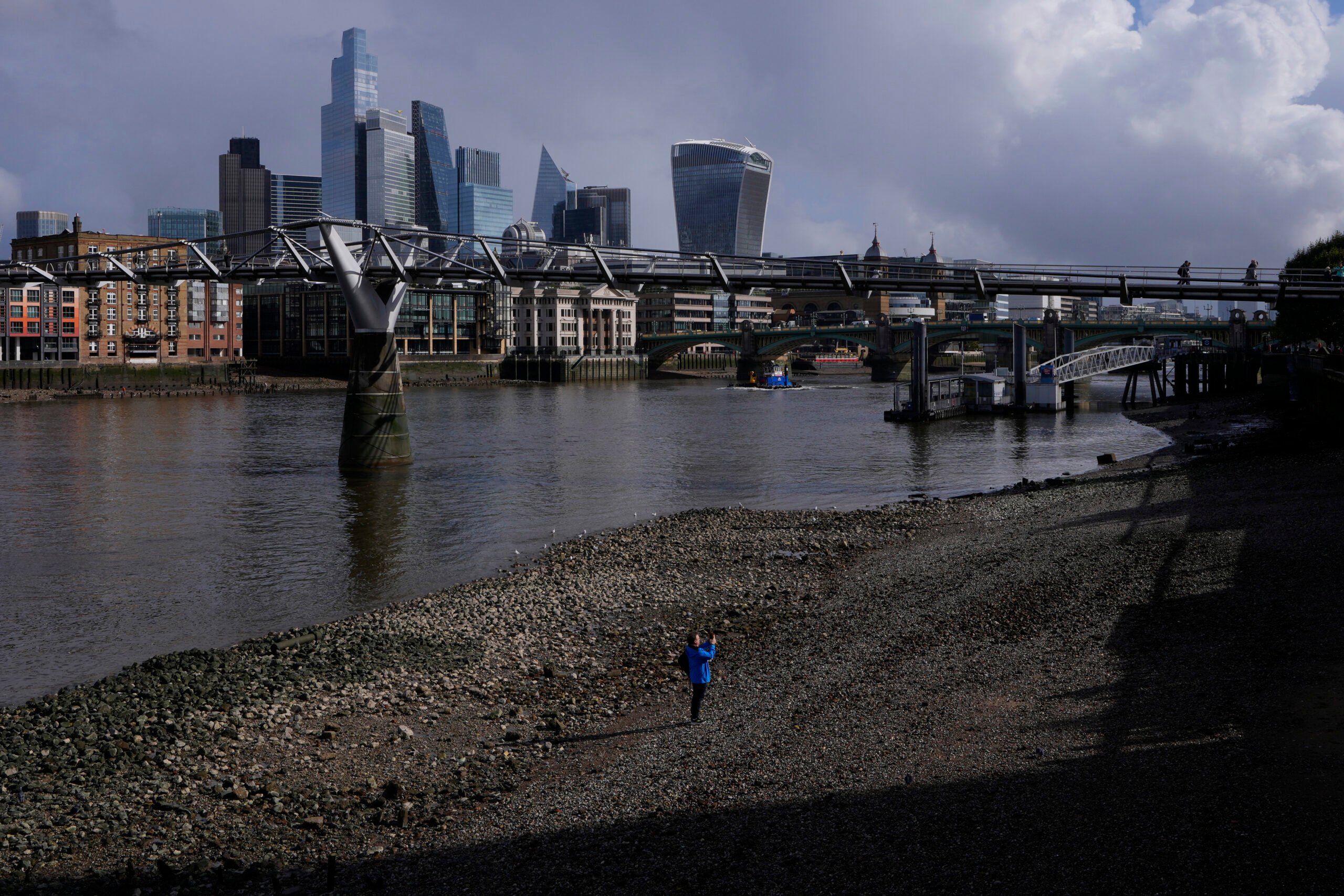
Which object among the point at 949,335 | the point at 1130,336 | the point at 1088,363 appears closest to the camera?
the point at 1088,363

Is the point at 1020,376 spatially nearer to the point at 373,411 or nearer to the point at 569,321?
the point at 373,411

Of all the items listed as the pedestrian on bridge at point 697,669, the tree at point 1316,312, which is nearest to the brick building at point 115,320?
the tree at point 1316,312

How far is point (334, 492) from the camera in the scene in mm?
37344

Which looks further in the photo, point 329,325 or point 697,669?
point 329,325

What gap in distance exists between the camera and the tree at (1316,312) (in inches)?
2089

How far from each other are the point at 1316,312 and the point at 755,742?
55.7 metres

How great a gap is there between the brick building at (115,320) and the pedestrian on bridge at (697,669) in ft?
349

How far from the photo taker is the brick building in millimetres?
112062

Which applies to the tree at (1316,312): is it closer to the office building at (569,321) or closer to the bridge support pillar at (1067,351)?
the bridge support pillar at (1067,351)

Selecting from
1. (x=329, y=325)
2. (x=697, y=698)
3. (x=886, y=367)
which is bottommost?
(x=697, y=698)

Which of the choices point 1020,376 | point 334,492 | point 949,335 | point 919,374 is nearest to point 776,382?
point 949,335

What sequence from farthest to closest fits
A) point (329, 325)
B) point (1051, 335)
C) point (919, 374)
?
point (329, 325) < point (1051, 335) < point (919, 374)

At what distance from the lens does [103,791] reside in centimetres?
1178

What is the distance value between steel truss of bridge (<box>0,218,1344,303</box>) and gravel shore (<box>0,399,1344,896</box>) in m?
13.7
